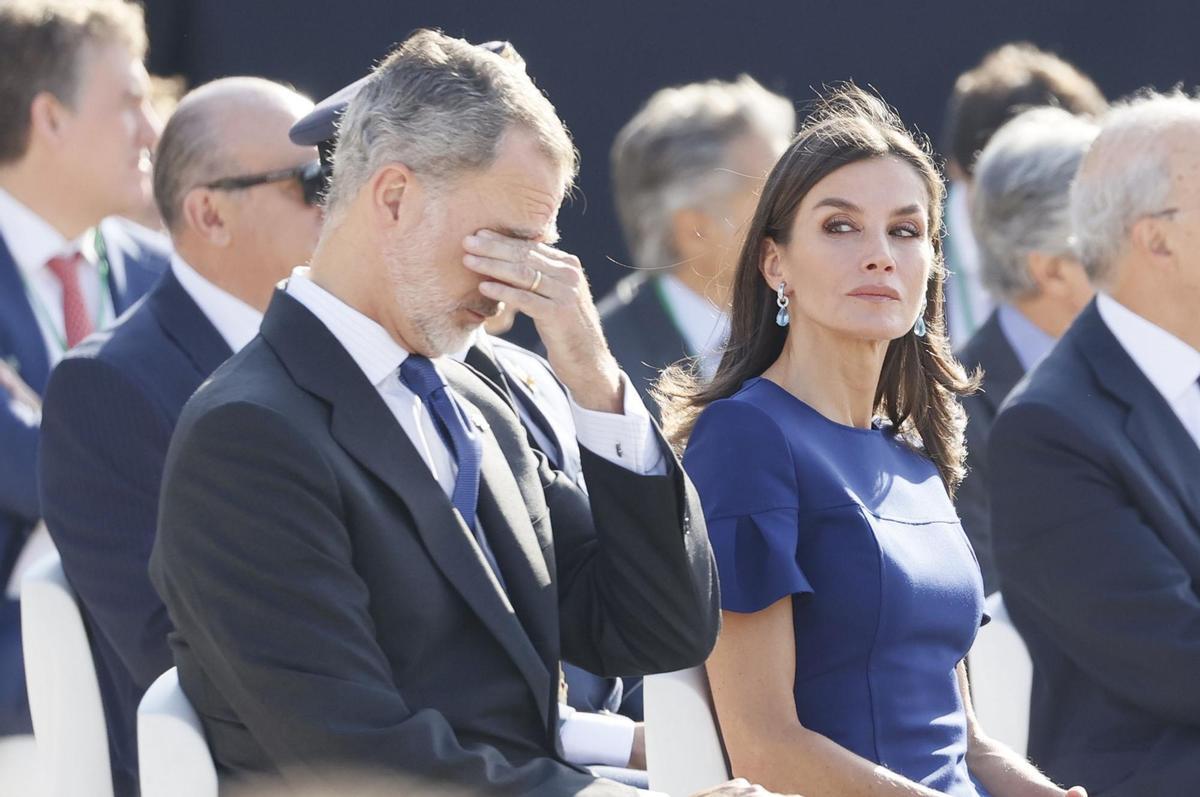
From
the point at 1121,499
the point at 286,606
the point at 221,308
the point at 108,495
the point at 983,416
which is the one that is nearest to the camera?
the point at 286,606

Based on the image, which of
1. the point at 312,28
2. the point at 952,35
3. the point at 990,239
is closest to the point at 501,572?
the point at 990,239

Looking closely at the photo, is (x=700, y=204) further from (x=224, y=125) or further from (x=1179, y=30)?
(x=1179, y=30)

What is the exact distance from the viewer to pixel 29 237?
454 cm

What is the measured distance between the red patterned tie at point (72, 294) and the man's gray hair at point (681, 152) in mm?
1737

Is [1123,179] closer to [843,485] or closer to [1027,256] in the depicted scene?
[1027,256]

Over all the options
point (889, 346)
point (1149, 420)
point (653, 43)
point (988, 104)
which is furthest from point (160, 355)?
point (653, 43)

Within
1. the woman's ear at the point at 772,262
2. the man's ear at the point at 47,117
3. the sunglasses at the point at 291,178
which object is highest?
the man's ear at the point at 47,117

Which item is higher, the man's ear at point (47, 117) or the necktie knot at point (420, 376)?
the man's ear at point (47, 117)

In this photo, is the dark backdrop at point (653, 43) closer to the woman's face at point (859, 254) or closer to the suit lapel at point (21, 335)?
the suit lapel at point (21, 335)

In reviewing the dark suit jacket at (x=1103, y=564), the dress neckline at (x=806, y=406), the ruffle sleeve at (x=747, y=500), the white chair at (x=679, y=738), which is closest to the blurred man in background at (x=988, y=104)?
the dark suit jacket at (x=1103, y=564)

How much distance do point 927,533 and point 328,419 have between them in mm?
1089

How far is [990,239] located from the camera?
5.04 m

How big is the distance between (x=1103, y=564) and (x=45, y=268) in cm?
268

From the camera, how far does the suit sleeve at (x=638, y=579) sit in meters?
2.54
